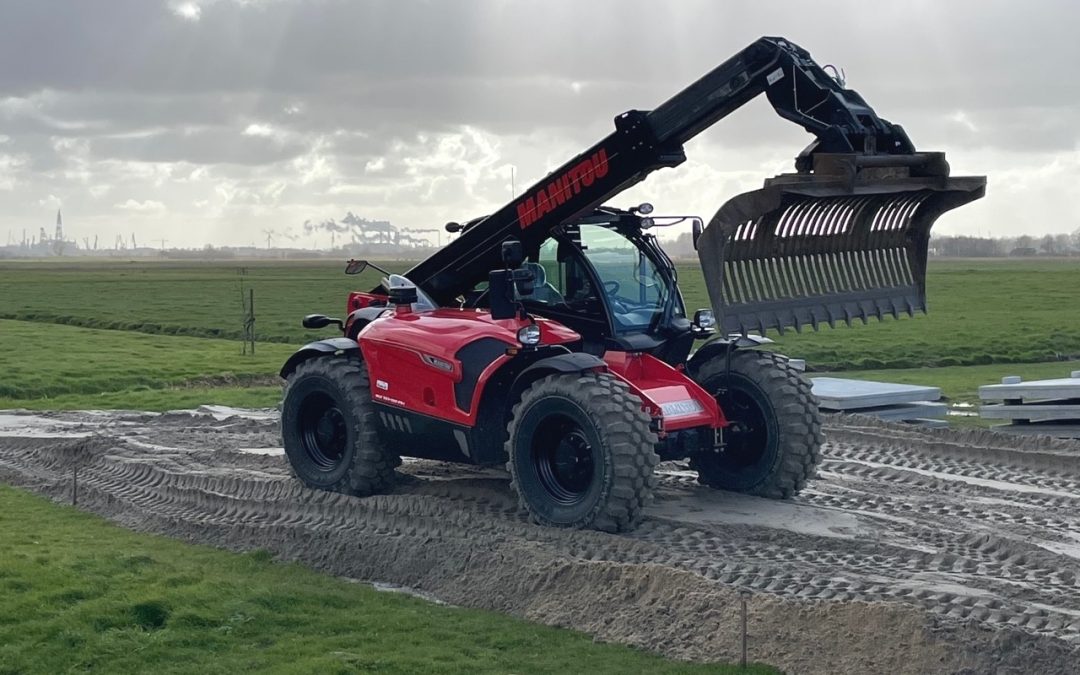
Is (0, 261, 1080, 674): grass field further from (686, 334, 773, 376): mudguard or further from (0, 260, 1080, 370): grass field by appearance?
(0, 260, 1080, 370): grass field

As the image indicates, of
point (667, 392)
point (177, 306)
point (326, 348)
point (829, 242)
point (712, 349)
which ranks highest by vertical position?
point (829, 242)

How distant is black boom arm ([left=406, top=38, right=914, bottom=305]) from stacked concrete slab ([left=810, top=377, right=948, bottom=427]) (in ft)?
21.4

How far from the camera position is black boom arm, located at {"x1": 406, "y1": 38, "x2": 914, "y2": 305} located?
1068 centimetres

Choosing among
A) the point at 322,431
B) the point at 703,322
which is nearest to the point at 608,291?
the point at 703,322

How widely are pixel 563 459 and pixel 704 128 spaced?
2902 millimetres

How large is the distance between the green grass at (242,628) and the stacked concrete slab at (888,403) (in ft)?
29.0

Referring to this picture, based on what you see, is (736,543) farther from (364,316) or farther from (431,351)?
(364,316)

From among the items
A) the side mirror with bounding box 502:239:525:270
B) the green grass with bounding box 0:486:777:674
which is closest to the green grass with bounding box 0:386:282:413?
the side mirror with bounding box 502:239:525:270

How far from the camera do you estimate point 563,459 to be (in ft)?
35.8

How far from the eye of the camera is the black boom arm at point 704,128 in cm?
1068

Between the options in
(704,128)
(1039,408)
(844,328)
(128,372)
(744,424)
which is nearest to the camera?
(704,128)

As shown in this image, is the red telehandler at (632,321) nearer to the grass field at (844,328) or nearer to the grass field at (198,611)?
the grass field at (198,611)

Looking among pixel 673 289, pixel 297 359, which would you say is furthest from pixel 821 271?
pixel 297 359

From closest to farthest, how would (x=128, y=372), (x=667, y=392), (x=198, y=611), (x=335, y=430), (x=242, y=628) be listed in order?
(x=242, y=628), (x=198, y=611), (x=667, y=392), (x=335, y=430), (x=128, y=372)
